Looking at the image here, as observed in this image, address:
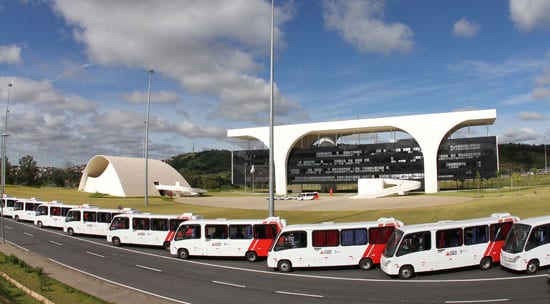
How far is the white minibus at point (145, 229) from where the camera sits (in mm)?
25469

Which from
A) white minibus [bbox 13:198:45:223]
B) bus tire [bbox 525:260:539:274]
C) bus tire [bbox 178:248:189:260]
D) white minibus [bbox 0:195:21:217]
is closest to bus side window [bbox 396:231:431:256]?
bus tire [bbox 525:260:539:274]

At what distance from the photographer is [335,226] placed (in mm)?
18516

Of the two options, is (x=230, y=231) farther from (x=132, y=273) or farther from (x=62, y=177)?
(x=62, y=177)

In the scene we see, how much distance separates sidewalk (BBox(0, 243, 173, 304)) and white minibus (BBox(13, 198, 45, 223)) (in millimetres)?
23507

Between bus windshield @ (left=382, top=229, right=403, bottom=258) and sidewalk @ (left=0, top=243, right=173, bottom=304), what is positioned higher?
bus windshield @ (left=382, top=229, right=403, bottom=258)

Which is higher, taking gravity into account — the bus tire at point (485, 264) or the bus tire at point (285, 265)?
the bus tire at point (485, 264)

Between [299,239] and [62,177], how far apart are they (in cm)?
15687

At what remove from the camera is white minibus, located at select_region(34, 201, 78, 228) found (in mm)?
37281

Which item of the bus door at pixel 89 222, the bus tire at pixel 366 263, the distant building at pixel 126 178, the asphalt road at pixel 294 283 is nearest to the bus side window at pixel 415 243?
the asphalt road at pixel 294 283

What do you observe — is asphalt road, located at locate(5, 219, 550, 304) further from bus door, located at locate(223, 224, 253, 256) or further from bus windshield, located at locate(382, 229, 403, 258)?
bus windshield, located at locate(382, 229, 403, 258)

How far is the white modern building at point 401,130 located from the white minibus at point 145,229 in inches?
2552

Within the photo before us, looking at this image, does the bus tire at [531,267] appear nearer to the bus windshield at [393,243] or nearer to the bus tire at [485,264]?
the bus tire at [485,264]

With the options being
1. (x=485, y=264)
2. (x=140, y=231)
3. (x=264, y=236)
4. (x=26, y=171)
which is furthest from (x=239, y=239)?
(x=26, y=171)

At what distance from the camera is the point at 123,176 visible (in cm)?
8650
